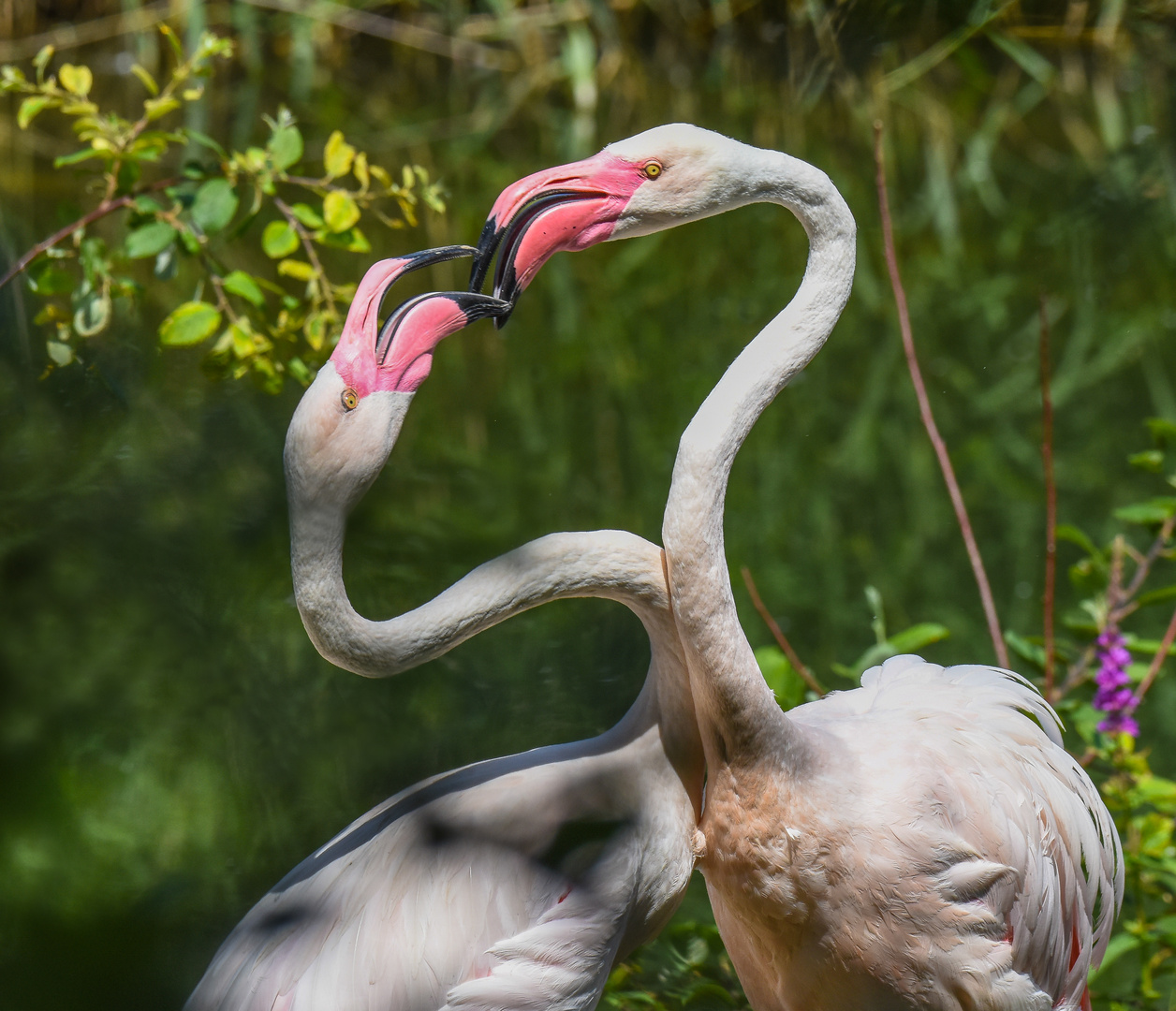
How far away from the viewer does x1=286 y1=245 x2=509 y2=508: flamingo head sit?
4.84 ft

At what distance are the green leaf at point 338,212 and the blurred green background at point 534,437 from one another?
794 millimetres

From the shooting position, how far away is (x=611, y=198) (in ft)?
5.33

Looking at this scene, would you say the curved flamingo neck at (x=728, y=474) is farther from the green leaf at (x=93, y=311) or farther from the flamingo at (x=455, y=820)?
the green leaf at (x=93, y=311)

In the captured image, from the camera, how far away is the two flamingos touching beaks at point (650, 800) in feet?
5.17

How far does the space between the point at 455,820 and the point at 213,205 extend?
1.31 meters

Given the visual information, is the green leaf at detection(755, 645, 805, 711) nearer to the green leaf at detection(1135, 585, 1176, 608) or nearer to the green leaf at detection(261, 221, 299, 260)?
the green leaf at detection(1135, 585, 1176, 608)

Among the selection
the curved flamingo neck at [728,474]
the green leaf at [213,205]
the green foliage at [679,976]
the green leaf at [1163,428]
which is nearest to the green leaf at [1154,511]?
the green leaf at [1163,428]

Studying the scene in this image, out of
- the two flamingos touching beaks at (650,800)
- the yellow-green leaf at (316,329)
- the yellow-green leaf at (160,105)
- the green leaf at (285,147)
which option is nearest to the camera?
the two flamingos touching beaks at (650,800)

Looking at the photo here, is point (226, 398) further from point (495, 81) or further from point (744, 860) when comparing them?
point (495, 81)

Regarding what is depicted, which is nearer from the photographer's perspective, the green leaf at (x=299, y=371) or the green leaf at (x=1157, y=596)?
the green leaf at (x=1157, y=596)

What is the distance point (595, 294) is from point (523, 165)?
1.65 meters

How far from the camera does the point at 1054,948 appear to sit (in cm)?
192

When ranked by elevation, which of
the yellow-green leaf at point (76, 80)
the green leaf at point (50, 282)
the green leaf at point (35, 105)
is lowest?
the green leaf at point (50, 282)

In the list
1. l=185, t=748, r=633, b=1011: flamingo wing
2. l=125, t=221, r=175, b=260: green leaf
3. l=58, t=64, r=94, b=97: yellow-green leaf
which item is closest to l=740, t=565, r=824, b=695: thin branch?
l=185, t=748, r=633, b=1011: flamingo wing
